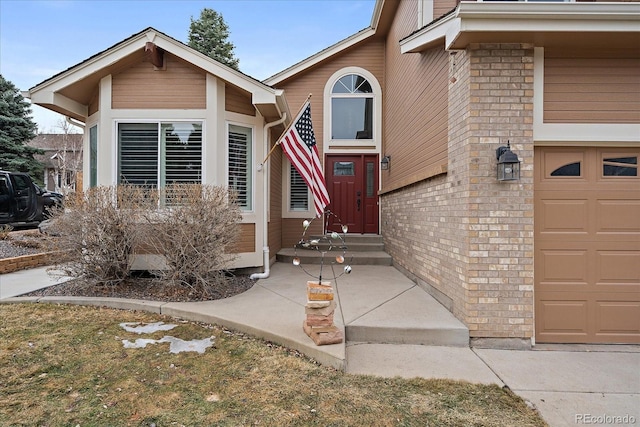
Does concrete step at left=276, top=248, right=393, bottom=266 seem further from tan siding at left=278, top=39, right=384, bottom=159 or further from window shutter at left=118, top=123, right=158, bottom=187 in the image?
window shutter at left=118, top=123, right=158, bottom=187

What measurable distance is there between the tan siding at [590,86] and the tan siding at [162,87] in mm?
5014

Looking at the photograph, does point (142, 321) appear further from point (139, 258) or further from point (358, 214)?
point (358, 214)

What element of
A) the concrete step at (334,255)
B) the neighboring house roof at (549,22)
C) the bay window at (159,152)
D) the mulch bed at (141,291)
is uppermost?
the neighboring house roof at (549,22)

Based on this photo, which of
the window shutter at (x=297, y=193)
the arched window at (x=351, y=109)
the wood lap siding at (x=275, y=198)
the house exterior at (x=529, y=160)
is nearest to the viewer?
the house exterior at (x=529, y=160)

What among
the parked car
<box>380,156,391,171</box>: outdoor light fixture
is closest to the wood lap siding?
<box>380,156,391,171</box>: outdoor light fixture

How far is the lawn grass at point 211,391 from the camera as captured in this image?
2367 mm

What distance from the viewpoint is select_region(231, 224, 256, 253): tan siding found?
5.91 metres

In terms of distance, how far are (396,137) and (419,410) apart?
6.24m

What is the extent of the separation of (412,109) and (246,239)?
392cm

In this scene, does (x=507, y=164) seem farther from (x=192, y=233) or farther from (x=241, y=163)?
(x=241, y=163)

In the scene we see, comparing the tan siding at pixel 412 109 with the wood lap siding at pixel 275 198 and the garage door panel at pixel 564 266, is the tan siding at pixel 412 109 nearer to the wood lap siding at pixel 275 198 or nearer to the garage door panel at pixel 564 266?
the garage door panel at pixel 564 266

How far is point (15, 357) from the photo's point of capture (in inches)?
124

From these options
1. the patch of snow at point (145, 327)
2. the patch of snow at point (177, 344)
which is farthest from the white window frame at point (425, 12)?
the patch of snow at point (145, 327)

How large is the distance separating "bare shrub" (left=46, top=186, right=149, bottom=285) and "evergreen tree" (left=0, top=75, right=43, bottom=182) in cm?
1656
